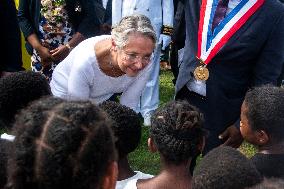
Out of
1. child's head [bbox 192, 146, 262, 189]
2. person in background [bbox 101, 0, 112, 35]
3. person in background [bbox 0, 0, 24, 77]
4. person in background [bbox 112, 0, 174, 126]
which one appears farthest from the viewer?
person in background [bbox 101, 0, 112, 35]

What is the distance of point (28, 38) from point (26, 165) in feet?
11.5

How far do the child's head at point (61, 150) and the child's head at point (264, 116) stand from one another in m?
1.44

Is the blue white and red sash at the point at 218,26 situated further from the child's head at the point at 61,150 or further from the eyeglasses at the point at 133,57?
the child's head at the point at 61,150

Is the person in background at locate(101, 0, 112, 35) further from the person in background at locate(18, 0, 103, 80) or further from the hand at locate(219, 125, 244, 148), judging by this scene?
the hand at locate(219, 125, 244, 148)

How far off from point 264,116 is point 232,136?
514 millimetres

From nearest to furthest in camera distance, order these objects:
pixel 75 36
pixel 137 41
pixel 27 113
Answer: pixel 27 113 < pixel 137 41 < pixel 75 36

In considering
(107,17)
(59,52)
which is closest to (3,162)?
(59,52)

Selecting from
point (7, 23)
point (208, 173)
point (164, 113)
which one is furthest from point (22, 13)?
point (208, 173)

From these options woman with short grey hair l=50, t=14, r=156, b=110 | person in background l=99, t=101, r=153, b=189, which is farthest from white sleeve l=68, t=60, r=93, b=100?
person in background l=99, t=101, r=153, b=189

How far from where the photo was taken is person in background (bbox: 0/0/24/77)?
3990mm

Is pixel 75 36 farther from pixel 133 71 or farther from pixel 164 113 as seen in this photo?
pixel 164 113

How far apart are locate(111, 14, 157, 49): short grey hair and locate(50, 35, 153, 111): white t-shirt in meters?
0.25

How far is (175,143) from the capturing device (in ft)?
8.60

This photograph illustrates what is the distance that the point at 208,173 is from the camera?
229 centimetres
